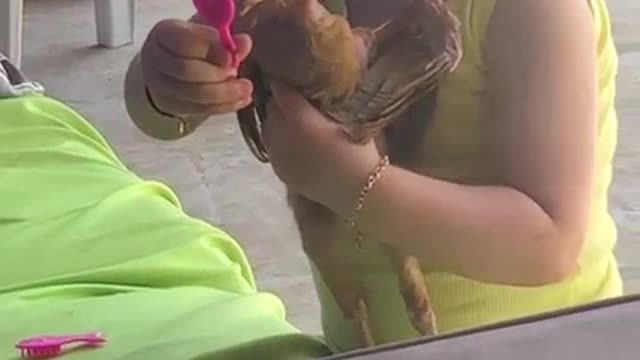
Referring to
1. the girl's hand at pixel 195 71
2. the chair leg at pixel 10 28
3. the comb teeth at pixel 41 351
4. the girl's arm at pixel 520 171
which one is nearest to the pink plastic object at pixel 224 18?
the girl's hand at pixel 195 71

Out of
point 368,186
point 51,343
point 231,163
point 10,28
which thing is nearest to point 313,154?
point 368,186

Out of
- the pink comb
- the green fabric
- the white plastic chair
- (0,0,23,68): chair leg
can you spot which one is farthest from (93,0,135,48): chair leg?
the pink comb

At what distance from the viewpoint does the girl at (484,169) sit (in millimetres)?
554

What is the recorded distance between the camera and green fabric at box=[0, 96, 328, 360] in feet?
2.09

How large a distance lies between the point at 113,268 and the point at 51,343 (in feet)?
0.28

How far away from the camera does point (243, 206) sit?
127 centimetres

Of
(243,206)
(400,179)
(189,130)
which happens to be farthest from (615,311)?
(243,206)

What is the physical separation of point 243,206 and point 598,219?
659 mm

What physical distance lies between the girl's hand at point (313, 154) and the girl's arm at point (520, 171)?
0.07ft

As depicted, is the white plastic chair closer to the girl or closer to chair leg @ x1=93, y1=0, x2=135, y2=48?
chair leg @ x1=93, y1=0, x2=135, y2=48

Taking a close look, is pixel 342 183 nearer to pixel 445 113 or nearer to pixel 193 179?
pixel 445 113

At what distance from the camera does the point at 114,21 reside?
1689mm

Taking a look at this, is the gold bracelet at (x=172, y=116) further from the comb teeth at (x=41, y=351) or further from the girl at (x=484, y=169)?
the comb teeth at (x=41, y=351)

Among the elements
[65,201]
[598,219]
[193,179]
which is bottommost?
[193,179]
